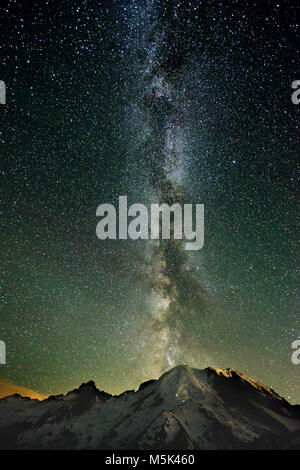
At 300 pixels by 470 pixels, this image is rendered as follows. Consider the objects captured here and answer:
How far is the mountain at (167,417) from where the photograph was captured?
276 feet

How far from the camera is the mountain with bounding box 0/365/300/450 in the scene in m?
84.2

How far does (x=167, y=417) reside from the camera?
94.3 m

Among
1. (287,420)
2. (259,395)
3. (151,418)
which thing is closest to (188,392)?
(151,418)

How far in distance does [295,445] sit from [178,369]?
56587mm

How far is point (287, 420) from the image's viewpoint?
88.2 meters

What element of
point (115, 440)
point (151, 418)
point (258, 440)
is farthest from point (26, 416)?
point (258, 440)

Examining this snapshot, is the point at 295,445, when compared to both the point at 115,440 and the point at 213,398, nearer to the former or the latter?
the point at 213,398

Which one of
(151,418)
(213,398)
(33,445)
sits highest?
(213,398)
